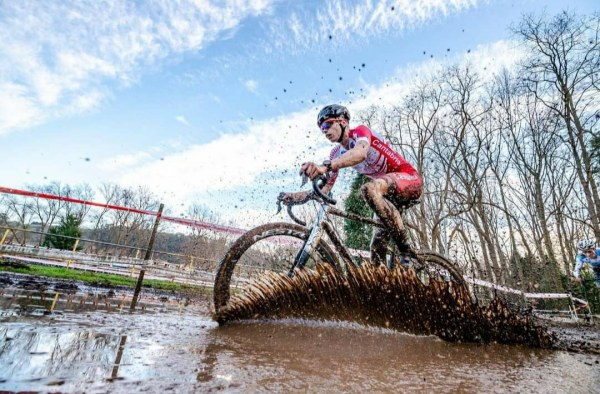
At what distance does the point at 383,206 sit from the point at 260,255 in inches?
47.6

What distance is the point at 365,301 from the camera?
2.27 meters

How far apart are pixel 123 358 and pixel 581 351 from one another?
Answer: 3643mm

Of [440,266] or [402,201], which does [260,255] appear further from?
[440,266]

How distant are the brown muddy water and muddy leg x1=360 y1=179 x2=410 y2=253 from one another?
0.99 metres

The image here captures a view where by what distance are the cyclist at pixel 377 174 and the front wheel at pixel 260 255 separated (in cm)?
44

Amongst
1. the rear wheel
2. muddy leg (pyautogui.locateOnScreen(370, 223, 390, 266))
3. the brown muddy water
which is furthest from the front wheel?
the rear wheel

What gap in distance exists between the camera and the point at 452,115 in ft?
58.5

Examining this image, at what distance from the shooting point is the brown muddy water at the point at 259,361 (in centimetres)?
100

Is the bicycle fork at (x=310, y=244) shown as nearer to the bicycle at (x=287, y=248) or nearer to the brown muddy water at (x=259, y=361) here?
the bicycle at (x=287, y=248)

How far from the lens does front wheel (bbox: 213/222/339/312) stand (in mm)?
2275

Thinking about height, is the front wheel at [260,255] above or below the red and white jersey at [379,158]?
below

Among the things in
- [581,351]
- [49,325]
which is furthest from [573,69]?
[49,325]

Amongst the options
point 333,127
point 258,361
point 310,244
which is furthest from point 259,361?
point 333,127

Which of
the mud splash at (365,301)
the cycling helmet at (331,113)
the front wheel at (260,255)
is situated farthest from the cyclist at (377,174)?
the mud splash at (365,301)
